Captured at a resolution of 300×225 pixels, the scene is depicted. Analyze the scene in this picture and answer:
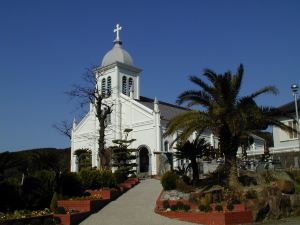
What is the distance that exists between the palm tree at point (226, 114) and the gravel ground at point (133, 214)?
434 centimetres

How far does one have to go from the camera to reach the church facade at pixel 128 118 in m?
44.6

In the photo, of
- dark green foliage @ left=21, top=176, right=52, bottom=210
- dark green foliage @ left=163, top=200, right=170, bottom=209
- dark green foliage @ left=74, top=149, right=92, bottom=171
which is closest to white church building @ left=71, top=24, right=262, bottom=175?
dark green foliage @ left=74, top=149, right=92, bottom=171

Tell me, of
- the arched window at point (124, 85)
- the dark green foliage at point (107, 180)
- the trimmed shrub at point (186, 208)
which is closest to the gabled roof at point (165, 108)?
the arched window at point (124, 85)

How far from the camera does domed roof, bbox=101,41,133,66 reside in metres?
51.8

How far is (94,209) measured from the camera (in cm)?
2322

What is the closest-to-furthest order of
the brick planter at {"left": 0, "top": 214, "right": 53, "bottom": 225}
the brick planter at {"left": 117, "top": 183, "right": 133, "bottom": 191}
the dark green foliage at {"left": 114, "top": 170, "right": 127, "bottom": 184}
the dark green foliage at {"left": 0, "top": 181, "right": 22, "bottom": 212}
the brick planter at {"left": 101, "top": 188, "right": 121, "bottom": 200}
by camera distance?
A: the brick planter at {"left": 0, "top": 214, "right": 53, "bottom": 225} < the dark green foliage at {"left": 0, "top": 181, "right": 22, "bottom": 212} < the brick planter at {"left": 101, "top": 188, "right": 121, "bottom": 200} < the brick planter at {"left": 117, "top": 183, "right": 133, "bottom": 191} < the dark green foliage at {"left": 114, "top": 170, "right": 127, "bottom": 184}

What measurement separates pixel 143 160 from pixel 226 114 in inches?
962

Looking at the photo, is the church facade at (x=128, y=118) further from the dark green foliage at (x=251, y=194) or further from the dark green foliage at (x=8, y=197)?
the dark green foliage at (x=8, y=197)

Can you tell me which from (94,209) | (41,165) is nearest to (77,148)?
(41,165)

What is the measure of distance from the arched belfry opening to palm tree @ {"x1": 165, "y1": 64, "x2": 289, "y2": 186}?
73.0 ft

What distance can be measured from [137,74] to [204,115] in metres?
30.1

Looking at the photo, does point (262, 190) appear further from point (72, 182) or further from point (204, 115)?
point (72, 182)

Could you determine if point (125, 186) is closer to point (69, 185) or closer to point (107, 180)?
point (107, 180)

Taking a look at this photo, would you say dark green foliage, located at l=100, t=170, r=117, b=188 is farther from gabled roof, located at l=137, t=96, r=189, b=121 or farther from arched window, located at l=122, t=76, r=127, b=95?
arched window, located at l=122, t=76, r=127, b=95
